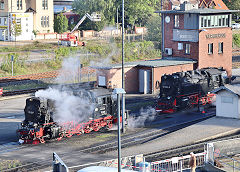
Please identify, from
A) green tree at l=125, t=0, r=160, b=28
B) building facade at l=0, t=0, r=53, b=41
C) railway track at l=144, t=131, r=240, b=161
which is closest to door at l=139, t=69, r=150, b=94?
railway track at l=144, t=131, r=240, b=161

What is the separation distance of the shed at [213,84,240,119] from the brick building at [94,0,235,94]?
1235 cm

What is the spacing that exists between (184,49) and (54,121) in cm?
2651

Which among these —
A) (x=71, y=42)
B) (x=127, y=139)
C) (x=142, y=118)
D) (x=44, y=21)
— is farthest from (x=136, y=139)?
(x=44, y=21)

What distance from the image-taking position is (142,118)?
127ft

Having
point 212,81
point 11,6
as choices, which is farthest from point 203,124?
point 11,6

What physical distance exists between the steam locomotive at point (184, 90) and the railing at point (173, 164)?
14742 millimetres

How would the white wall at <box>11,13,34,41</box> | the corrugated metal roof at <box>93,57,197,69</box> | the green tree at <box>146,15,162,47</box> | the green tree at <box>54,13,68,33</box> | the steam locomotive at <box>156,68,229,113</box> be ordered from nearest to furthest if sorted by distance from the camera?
the steam locomotive at <box>156,68,229,113</box>, the corrugated metal roof at <box>93,57,197,69</box>, the green tree at <box>146,15,162,47</box>, the white wall at <box>11,13,34,41</box>, the green tree at <box>54,13,68,33</box>

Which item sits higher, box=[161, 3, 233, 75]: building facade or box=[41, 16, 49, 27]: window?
box=[41, 16, 49, 27]: window

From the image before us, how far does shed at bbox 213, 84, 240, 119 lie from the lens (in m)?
36.6

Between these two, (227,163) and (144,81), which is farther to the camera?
(144,81)

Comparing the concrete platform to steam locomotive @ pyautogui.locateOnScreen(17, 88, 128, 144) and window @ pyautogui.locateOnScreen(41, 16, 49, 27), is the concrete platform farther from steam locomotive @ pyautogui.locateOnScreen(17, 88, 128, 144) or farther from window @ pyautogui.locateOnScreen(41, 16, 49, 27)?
window @ pyautogui.locateOnScreen(41, 16, 49, 27)

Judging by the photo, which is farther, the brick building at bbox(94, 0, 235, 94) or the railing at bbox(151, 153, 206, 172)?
the brick building at bbox(94, 0, 235, 94)

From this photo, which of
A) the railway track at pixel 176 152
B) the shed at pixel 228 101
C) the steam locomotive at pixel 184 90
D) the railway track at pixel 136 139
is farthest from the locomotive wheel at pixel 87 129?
the shed at pixel 228 101

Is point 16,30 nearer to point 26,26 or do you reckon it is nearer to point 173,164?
point 26,26
